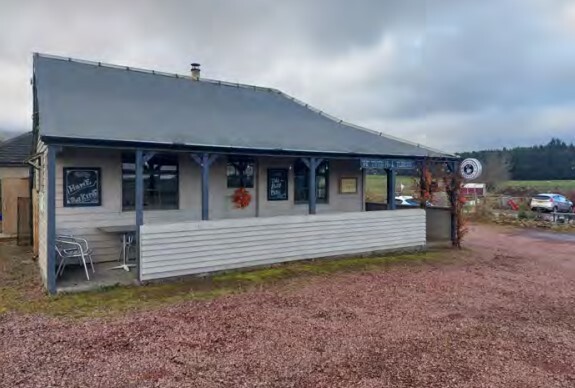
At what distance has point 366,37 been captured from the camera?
15.5 m

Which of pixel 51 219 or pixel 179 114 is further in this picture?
pixel 179 114

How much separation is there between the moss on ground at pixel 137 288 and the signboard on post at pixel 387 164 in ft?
7.58

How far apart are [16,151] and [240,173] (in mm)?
10767

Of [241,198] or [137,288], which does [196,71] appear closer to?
[241,198]

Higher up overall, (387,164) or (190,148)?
(190,148)

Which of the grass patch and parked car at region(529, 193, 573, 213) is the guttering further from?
the grass patch

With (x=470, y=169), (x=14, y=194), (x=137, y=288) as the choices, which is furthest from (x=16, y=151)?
(x=470, y=169)

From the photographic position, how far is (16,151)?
16203mm

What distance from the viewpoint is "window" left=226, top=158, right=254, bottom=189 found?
34.9 ft

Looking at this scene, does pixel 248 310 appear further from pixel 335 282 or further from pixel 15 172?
pixel 15 172

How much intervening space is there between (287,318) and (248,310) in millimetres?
658

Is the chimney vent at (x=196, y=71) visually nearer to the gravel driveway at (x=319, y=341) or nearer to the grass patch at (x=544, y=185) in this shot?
the gravel driveway at (x=319, y=341)

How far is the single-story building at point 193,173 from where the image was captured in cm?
761

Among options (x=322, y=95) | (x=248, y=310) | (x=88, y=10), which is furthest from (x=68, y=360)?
(x=322, y=95)
